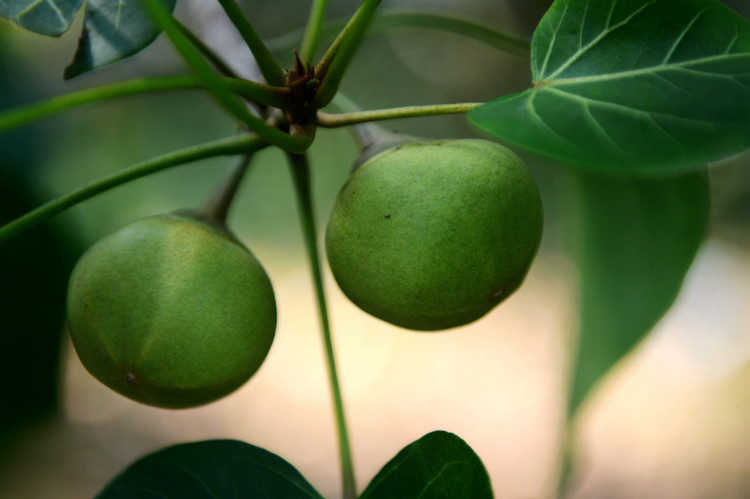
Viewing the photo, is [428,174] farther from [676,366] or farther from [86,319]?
[676,366]

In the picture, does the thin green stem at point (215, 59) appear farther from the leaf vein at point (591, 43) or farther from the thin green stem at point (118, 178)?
the leaf vein at point (591, 43)

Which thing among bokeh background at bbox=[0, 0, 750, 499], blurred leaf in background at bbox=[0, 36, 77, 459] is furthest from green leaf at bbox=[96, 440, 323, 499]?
blurred leaf in background at bbox=[0, 36, 77, 459]

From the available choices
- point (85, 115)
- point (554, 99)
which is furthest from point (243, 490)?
point (85, 115)

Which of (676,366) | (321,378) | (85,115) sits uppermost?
(85,115)

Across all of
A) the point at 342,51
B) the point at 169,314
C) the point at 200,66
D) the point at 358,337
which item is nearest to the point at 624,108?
the point at 342,51

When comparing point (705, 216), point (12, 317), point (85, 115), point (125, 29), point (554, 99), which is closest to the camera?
point (554, 99)

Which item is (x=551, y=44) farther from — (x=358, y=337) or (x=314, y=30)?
(x=358, y=337)

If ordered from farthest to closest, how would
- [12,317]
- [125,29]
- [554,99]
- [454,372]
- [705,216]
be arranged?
[454,372] → [12,317] → [705,216] → [125,29] → [554,99]
